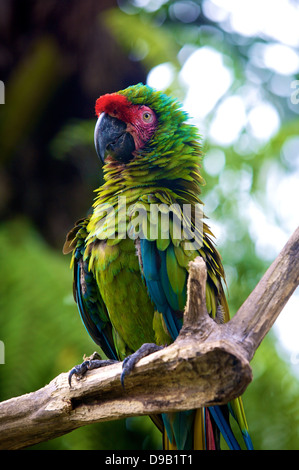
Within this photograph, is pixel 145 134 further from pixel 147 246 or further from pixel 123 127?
pixel 147 246

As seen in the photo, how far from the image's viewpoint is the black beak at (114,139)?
41.6 inches

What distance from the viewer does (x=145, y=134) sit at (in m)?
1.05

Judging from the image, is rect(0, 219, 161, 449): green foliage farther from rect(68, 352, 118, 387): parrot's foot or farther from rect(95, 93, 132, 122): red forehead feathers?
rect(95, 93, 132, 122): red forehead feathers

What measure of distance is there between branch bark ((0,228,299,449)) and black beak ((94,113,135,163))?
17.3 inches

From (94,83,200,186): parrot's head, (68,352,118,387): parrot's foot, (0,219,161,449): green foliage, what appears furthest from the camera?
(0,219,161,449): green foliage

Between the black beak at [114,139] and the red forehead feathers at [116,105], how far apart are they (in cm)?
1

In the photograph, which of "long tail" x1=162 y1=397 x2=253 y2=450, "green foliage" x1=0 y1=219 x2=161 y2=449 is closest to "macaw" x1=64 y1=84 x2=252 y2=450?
"long tail" x1=162 y1=397 x2=253 y2=450

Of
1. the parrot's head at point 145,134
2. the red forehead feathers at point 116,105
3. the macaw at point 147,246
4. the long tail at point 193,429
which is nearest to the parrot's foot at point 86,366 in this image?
the macaw at point 147,246

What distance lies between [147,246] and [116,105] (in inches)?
13.9

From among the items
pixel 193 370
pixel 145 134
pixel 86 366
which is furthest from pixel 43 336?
pixel 193 370

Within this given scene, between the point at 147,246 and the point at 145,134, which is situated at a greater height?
the point at 145,134

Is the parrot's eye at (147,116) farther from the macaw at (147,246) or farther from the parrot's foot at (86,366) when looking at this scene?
the parrot's foot at (86,366)

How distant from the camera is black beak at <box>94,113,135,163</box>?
1.06 meters

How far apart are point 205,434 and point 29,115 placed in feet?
4.56
